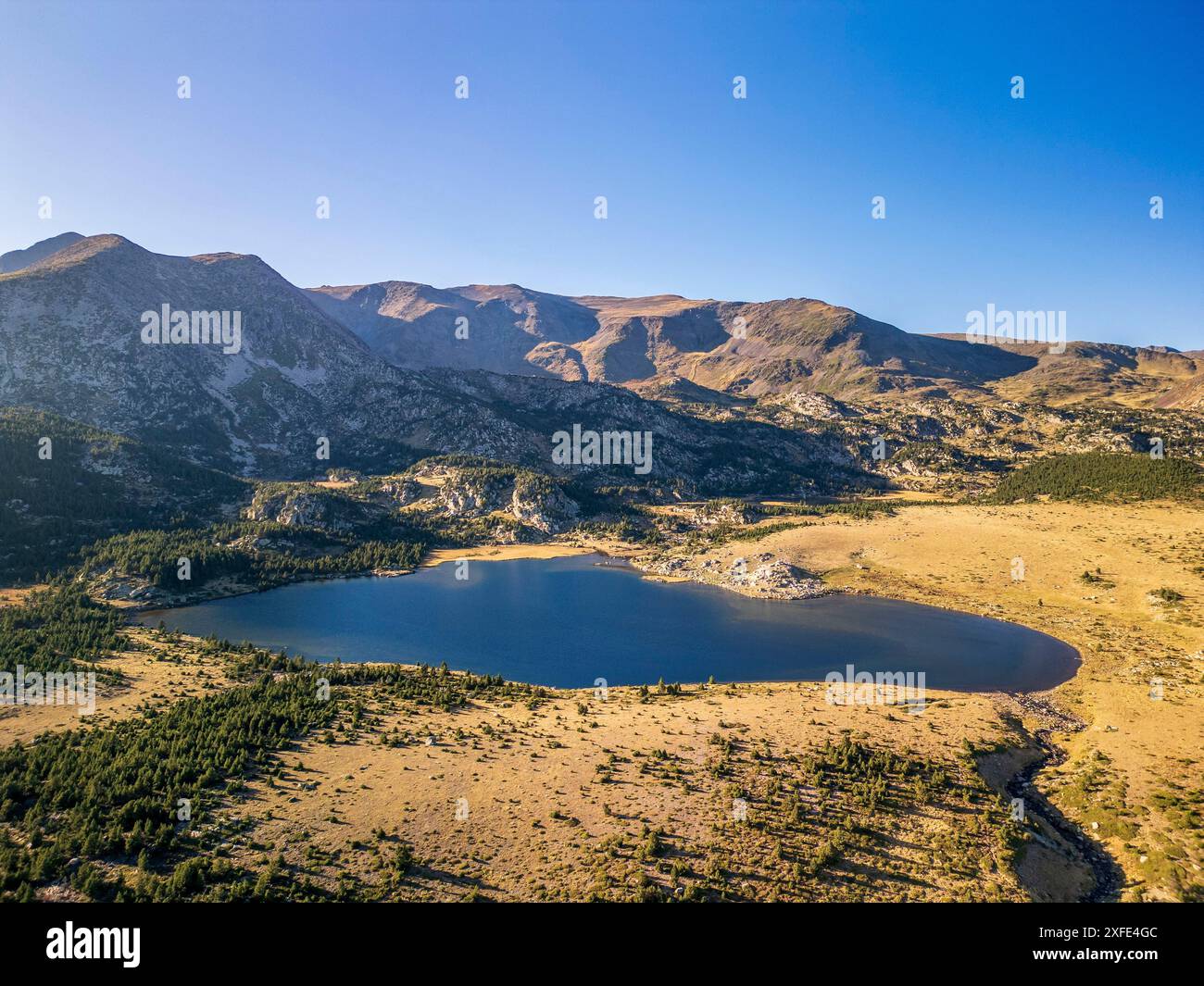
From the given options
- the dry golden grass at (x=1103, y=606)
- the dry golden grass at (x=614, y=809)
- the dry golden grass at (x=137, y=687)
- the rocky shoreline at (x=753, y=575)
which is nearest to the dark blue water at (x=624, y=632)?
the rocky shoreline at (x=753, y=575)

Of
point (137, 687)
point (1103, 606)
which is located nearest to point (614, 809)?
point (137, 687)

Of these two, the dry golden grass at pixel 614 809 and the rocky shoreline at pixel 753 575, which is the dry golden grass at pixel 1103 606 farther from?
the dry golden grass at pixel 614 809

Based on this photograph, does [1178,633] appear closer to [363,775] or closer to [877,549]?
[877,549]

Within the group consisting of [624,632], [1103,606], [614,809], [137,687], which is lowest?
[624,632]

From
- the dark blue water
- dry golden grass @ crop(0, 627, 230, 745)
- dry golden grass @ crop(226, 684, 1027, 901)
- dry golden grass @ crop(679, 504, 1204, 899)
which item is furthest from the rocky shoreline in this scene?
dry golden grass @ crop(0, 627, 230, 745)

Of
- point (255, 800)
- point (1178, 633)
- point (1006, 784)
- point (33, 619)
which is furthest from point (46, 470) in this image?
point (1178, 633)

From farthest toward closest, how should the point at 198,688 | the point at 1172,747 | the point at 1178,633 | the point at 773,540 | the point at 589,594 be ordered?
1. the point at 773,540
2. the point at 589,594
3. the point at 1178,633
4. the point at 198,688
5. the point at 1172,747

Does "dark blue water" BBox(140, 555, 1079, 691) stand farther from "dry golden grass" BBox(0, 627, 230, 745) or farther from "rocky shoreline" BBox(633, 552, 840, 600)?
"dry golden grass" BBox(0, 627, 230, 745)

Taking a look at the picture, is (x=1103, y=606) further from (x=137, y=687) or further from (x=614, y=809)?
(x=137, y=687)
